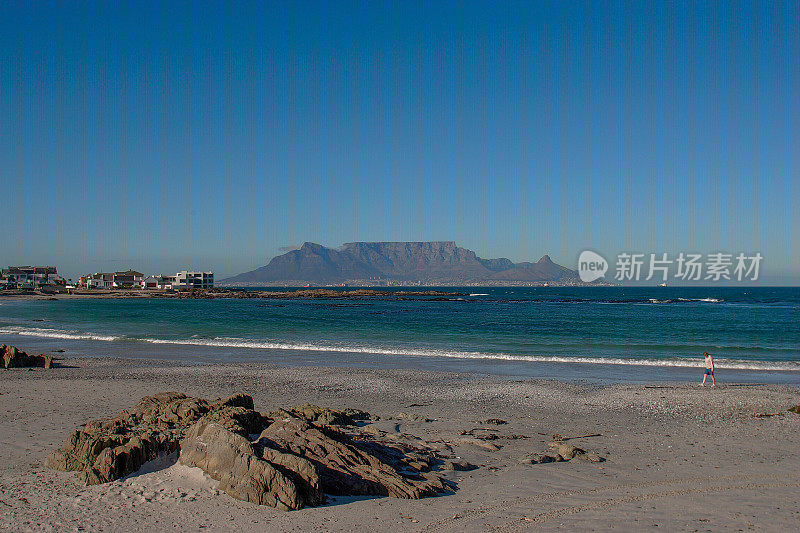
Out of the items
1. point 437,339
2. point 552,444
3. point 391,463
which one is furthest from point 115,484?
point 437,339

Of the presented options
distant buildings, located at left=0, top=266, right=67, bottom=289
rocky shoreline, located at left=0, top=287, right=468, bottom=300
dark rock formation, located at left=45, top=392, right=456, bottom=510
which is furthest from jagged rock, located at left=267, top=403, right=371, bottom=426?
distant buildings, located at left=0, top=266, right=67, bottom=289

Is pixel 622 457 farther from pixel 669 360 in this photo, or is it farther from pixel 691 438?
pixel 669 360

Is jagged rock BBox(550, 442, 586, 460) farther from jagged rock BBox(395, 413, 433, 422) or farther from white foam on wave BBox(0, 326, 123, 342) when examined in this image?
white foam on wave BBox(0, 326, 123, 342)

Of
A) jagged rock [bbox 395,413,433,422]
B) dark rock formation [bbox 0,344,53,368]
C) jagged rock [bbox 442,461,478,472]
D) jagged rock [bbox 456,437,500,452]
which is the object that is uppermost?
jagged rock [bbox 442,461,478,472]

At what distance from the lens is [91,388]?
17.3 meters

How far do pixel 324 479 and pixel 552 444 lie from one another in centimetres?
520

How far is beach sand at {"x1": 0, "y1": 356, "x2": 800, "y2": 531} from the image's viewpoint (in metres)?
7.23

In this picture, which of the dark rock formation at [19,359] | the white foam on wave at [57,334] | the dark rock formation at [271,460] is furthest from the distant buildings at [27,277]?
the dark rock formation at [271,460]

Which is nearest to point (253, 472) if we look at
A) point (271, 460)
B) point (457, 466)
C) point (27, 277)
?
point (271, 460)

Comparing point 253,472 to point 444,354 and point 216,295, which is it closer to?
point 444,354

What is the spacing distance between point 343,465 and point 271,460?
1.08 m

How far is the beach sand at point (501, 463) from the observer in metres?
7.23

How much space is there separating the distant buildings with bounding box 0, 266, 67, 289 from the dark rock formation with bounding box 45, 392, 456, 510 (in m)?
194

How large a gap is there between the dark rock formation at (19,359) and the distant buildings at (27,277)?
176 meters
